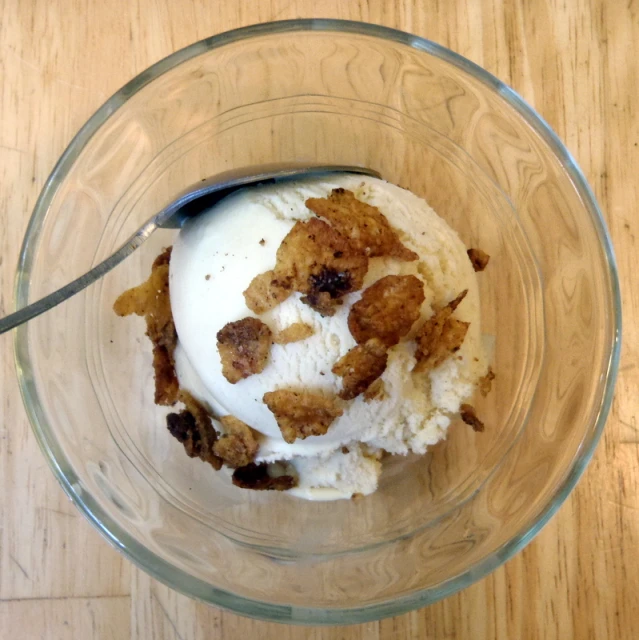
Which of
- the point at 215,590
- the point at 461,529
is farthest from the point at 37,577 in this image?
the point at 461,529

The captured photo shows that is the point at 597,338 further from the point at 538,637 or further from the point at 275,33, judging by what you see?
the point at 275,33

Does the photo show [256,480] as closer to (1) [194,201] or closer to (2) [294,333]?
(2) [294,333]

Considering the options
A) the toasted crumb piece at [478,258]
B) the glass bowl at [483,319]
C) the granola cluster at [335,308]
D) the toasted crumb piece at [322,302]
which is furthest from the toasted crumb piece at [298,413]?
the toasted crumb piece at [478,258]

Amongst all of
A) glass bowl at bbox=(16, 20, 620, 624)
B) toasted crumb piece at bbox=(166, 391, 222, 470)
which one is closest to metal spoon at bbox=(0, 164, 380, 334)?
glass bowl at bbox=(16, 20, 620, 624)

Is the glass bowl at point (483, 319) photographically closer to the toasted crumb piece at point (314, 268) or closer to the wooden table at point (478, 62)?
the wooden table at point (478, 62)

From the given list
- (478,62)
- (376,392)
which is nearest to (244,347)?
(376,392)

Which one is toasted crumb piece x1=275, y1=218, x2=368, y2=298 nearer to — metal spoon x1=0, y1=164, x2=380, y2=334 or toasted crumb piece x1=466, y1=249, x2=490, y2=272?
metal spoon x1=0, y1=164, x2=380, y2=334

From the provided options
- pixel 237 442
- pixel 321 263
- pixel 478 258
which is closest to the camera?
pixel 321 263
